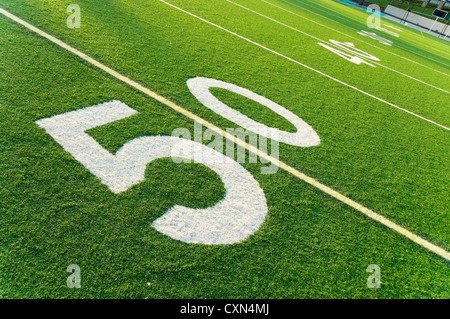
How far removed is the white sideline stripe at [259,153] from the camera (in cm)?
272

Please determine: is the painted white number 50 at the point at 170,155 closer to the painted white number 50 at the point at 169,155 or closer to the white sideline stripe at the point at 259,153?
the painted white number 50 at the point at 169,155

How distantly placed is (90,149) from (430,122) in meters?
5.30

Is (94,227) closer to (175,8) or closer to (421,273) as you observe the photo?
(421,273)

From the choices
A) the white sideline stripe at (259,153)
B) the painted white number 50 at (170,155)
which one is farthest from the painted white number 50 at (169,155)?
the white sideline stripe at (259,153)

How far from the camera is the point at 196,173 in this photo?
274 cm

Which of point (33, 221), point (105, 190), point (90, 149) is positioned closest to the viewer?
point (33, 221)

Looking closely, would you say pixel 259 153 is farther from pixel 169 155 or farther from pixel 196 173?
pixel 169 155

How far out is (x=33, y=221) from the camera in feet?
6.66

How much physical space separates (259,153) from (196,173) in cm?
82

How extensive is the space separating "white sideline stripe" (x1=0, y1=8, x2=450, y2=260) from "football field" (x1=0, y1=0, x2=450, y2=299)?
0.02 metres

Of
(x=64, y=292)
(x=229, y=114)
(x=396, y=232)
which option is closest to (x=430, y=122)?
(x=396, y=232)

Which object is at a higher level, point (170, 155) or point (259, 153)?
point (259, 153)

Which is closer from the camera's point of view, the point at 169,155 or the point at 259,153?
the point at 169,155

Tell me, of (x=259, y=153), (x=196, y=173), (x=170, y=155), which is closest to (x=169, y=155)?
(x=170, y=155)
